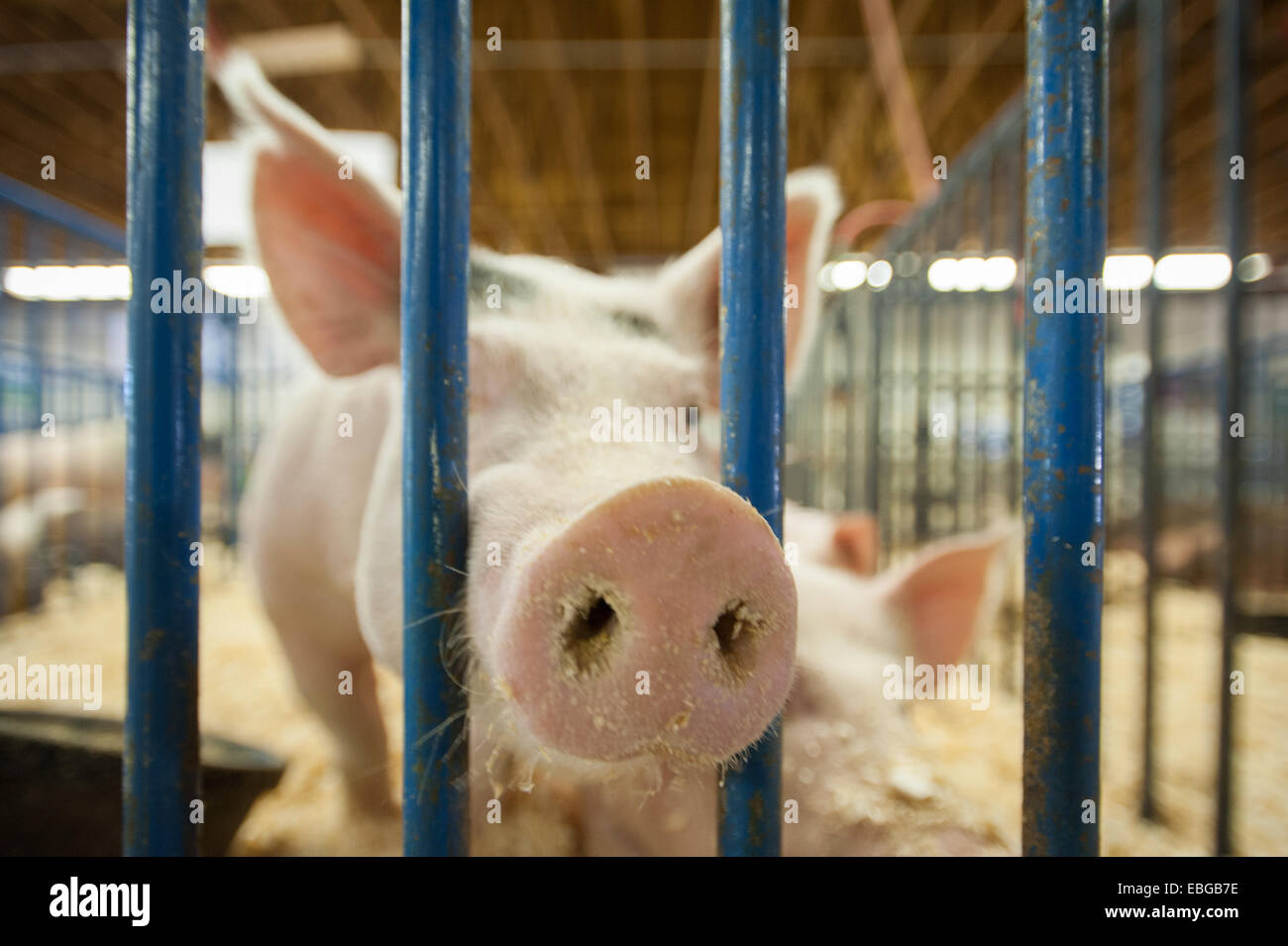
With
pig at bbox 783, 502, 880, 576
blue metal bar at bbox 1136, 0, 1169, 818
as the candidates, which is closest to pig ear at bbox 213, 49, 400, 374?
pig at bbox 783, 502, 880, 576

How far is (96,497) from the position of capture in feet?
16.8

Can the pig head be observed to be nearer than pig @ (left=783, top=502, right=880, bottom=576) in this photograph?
Yes

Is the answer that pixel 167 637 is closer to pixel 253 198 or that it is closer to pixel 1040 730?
pixel 253 198

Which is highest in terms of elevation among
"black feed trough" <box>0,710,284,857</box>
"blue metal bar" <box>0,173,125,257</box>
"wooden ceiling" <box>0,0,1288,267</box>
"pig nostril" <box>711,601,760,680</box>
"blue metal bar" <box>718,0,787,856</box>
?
"wooden ceiling" <box>0,0,1288,267</box>

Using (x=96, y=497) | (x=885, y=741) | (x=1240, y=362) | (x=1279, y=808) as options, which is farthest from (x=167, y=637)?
(x=96, y=497)

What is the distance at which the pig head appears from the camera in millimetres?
710

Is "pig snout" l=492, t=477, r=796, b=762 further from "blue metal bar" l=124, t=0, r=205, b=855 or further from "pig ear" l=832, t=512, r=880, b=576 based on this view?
"pig ear" l=832, t=512, r=880, b=576

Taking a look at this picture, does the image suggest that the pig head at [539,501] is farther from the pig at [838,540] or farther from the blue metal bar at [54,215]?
the blue metal bar at [54,215]

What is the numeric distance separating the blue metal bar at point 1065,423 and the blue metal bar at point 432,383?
2.02 ft

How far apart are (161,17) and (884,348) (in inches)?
131

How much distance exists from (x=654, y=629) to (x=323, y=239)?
939 millimetres

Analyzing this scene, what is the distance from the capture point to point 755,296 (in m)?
0.78

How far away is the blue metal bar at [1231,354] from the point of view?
5.07 feet

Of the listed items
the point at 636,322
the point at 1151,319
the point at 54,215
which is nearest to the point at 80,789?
the point at 636,322
